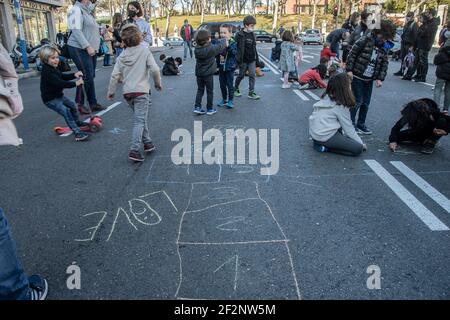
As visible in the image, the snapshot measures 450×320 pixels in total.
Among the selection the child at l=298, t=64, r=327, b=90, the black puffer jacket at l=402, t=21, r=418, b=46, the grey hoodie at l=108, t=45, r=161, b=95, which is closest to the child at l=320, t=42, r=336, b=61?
the child at l=298, t=64, r=327, b=90

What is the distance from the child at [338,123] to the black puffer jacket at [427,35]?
840 centimetres

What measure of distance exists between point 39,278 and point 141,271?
2.16 ft

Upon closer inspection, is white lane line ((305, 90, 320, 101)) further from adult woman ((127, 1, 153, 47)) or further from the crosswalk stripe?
adult woman ((127, 1, 153, 47))

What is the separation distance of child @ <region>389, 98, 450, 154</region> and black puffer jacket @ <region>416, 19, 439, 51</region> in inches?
311

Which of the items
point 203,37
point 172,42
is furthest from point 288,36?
point 172,42

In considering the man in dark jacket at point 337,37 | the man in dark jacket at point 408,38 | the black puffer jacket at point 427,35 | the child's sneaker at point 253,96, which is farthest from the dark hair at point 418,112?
the man in dark jacket at point 408,38

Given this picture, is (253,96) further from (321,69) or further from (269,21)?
(269,21)

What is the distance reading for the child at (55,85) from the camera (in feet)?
18.4

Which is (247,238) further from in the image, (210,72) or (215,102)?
(215,102)

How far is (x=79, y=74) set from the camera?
5863mm

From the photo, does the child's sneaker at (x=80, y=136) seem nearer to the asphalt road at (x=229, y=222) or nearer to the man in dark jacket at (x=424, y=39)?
the asphalt road at (x=229, y=222)

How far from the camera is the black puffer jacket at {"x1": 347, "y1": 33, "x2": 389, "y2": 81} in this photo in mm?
5719

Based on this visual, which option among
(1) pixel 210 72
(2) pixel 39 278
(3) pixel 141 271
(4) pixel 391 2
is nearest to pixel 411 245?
(3) pixel 141 271

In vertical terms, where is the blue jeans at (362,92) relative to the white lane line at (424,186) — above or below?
above
